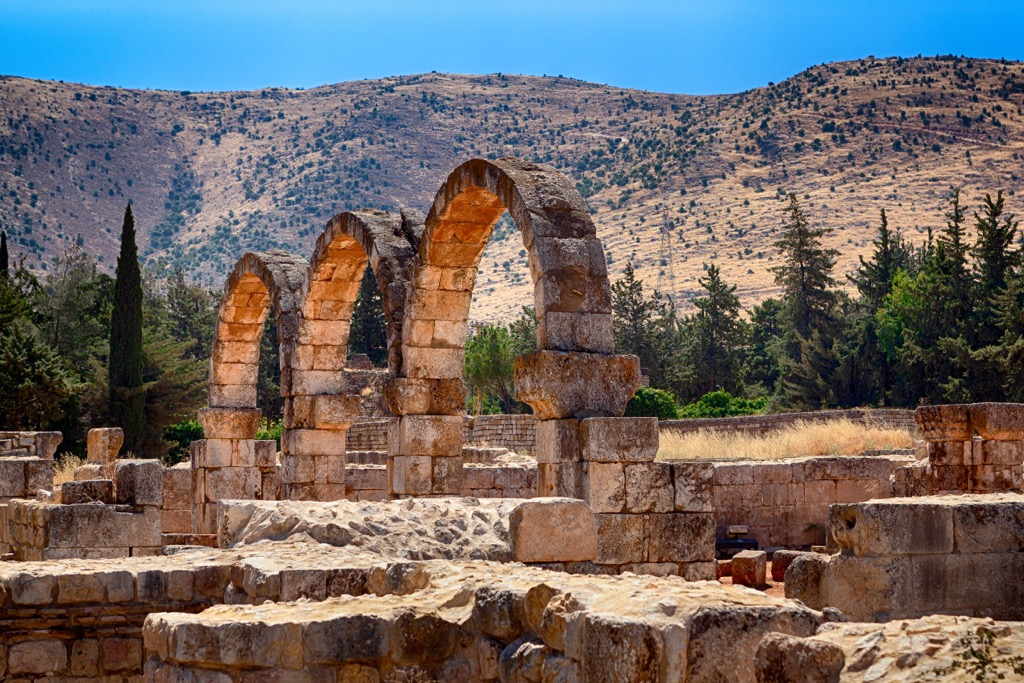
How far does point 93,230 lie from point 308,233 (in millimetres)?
15080

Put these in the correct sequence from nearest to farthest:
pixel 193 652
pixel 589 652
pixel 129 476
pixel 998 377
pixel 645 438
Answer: pixel 589 652 < pixel 193 652 < pixel 645 438 < pixel 129 476 < pixel 998 377

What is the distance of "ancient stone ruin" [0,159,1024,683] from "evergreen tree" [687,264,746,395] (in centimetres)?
2488

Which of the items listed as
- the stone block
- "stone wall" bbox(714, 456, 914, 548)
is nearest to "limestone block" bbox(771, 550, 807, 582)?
"stone wall" bbox(714, 456, 914, 548)

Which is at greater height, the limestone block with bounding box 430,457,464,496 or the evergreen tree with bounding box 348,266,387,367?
the evergreen tree with bounding box 348,266,387,367

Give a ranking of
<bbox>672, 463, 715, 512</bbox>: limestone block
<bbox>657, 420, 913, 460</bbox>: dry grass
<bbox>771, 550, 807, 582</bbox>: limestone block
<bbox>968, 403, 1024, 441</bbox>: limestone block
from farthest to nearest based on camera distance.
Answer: <bbox>657, 420, 913, 460</bbox>: dry grass, <bbox>968, 403, 1024, 441</bbox>: limestone block, <bbox>771, 550, 807, 582</bbox>: limestone block, <bbox>672, 463, 715, 512</bbox>: limestone block

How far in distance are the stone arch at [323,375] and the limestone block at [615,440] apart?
241 inches

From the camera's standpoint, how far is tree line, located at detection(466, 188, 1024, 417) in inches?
1411

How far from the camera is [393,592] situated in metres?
6.92

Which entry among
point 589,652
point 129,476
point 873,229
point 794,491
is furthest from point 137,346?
point 873,229

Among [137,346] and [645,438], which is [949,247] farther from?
[645,438]

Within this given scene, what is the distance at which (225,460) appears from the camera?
18.6 meters

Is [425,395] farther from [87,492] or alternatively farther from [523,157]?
[523,157]

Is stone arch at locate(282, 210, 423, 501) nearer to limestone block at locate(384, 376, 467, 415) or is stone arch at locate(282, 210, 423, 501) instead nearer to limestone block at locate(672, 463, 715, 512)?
limestone block at locate(384, 376, 467, 415)

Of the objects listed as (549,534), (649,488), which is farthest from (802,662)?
(649,488)
